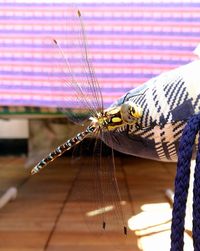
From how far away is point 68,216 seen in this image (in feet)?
3.71

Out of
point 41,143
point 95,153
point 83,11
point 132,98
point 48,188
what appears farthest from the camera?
point 41,143

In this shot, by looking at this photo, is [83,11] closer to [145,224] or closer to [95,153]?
[95,153]

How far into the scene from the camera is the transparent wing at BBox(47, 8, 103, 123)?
2.31 feet

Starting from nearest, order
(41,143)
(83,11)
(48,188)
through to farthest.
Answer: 1. (83,11)
2. (48,188)
3. (41,143)

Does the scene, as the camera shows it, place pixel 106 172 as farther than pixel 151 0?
No

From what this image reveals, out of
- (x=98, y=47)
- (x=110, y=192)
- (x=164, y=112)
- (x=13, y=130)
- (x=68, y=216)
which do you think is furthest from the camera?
(x=13, y=130)

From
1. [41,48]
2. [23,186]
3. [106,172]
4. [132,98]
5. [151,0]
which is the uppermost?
[151,0]

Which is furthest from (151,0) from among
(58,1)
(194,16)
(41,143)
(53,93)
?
(41,143)

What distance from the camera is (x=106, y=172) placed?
2.19 ft

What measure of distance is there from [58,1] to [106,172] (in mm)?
489

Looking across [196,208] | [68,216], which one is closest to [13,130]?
[68,216]

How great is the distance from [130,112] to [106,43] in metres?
0.47

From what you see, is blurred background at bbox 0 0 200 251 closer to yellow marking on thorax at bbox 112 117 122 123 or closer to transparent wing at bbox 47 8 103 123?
transparent wing at bbox 47 8 103 123

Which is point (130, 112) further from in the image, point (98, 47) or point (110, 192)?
point (98, 47)
